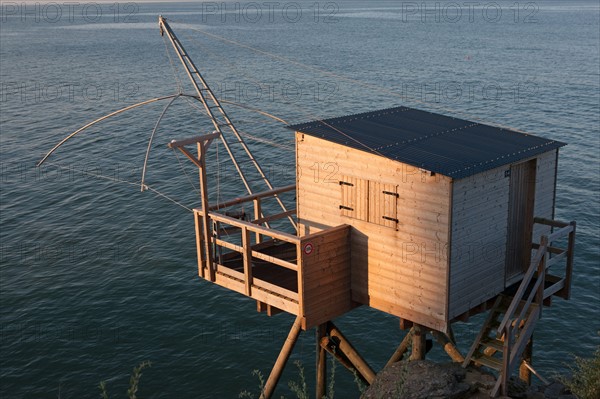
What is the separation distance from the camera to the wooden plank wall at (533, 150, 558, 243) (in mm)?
21328

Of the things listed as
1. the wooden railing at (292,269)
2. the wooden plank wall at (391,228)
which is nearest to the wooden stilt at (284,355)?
the wooden railing at (292,269)

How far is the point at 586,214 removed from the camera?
4438 centimetres

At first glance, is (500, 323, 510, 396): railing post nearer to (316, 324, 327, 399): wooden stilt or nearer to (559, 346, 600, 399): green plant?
(559, 346, 600, 399): green plant

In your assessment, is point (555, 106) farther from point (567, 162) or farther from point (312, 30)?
point (312, 30)

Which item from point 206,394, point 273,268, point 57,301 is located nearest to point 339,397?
point 206,394

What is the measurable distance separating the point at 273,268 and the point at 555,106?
2365 inches

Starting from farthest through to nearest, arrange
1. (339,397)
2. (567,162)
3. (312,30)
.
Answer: (312,30)
(567,162)
(339,397)

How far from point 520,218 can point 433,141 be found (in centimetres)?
379

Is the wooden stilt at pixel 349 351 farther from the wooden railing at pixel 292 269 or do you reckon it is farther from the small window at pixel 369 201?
the small window at pixel 369 201

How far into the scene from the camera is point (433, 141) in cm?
2073

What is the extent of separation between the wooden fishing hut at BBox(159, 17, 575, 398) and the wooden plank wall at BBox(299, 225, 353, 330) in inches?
1.6
